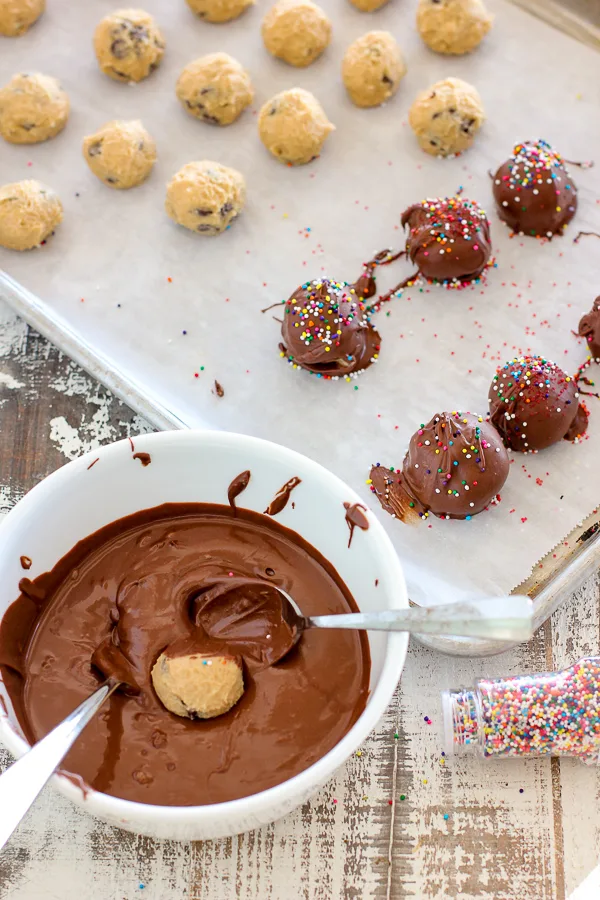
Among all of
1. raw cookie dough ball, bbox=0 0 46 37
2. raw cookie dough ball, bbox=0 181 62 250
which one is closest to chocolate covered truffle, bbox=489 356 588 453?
raw cookie dough ball, bbox=0 181 62 250

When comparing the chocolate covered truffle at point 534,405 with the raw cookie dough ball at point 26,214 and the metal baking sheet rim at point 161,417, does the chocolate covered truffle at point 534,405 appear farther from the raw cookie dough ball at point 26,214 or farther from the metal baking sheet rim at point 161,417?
the raw cookie dough ball at point 26,214

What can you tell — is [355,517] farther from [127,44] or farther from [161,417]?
[127,44]

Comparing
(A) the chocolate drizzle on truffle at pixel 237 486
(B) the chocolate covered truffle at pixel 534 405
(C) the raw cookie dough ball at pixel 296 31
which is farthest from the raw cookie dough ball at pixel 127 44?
(A) the chocolate drizzle on truffle at pixel 237 486

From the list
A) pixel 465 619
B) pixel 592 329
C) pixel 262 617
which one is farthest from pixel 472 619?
pixel 592 329

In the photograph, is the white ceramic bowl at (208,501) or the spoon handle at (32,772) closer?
the spoon handle at (32,772)

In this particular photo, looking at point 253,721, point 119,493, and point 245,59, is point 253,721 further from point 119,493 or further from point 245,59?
point 245,59

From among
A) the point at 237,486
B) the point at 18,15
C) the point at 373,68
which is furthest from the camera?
the point at 18,15
